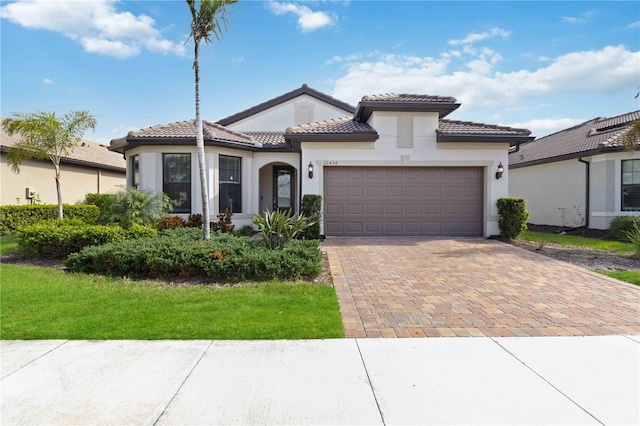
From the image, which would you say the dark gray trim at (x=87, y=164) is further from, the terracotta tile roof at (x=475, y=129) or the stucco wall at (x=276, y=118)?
the terracotta tile roof at (x=475, y=129)

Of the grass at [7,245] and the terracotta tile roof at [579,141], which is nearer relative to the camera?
the grass at [7,245]

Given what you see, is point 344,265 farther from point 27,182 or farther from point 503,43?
point 27,182

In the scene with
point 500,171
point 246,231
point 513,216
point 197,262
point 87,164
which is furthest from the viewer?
point 87,164

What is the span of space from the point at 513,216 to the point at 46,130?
52.5ft

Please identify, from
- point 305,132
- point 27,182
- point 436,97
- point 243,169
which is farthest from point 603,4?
point 27,182

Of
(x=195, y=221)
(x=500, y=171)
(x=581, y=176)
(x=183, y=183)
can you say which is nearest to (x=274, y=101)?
(x=183, y=183)

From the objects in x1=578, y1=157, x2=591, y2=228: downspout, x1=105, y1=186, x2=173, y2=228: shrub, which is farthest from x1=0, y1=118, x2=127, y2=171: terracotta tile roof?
x1=578, y1=157, x2=591, y2=228: downspout

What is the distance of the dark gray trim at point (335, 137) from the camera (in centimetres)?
1155

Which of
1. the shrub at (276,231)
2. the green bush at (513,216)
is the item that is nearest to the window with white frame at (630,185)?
the green bush at (513,216)

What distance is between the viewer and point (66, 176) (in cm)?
1727

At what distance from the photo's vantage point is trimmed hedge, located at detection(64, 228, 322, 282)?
6492 millimetres

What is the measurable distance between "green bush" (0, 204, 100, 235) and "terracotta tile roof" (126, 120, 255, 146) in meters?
3.86

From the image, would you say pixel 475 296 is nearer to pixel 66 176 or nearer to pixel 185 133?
pixel 185 133

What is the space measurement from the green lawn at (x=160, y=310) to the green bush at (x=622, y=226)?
40.5 feet
